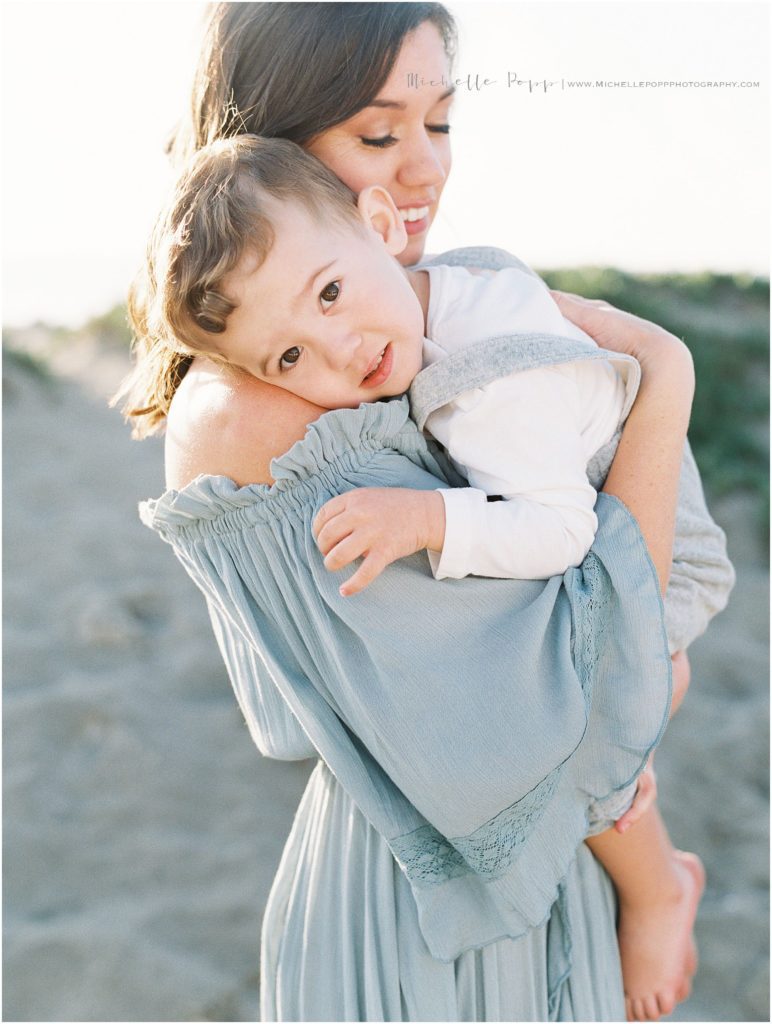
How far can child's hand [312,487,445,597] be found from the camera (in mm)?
1494

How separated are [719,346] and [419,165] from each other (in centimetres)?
435

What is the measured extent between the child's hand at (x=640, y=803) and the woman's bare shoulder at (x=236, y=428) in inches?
30.9

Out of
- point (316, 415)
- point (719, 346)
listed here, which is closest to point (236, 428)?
point (316, 415)

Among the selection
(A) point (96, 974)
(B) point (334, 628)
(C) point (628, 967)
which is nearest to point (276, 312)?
(B) point (334, 628)

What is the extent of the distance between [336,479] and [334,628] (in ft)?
0.67

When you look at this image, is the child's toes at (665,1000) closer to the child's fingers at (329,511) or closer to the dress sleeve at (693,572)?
the dress sleeve at (693,572)

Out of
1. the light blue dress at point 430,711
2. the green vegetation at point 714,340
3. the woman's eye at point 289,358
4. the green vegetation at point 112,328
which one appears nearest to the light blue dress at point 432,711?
the light blue dress at point 430,711

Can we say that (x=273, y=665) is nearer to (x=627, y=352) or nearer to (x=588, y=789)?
(x=588, y=789)

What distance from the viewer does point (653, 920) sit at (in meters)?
2.02

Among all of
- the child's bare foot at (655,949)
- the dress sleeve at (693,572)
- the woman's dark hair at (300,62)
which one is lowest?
the child's bare foot at (655,949)

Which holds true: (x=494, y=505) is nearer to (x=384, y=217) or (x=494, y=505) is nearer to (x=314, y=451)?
(x=314, y=451)

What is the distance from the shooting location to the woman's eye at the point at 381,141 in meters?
1.84

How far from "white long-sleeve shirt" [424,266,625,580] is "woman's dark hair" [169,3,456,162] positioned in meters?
0.38

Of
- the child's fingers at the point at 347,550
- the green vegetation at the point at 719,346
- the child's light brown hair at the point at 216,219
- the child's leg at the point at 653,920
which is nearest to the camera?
the child's fingers at the point at 347,550
